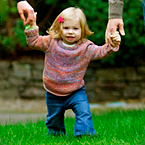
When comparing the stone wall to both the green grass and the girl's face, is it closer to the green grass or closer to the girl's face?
the green grass

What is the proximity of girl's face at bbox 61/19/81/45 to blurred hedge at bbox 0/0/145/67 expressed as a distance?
3.02 meters

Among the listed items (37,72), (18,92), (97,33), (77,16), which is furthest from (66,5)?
(77,16)

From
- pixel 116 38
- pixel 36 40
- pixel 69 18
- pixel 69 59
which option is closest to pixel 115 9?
pixel 116 38

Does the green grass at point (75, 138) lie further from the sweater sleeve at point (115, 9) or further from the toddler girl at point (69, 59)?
the sweater sleeve at point (115, 9)

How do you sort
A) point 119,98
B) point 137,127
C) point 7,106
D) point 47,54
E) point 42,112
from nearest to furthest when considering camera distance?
point 47,54, point 137,127, point 42,112, point 7,106, point 119,98

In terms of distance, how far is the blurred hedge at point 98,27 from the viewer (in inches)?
Result: 217

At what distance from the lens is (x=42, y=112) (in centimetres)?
543

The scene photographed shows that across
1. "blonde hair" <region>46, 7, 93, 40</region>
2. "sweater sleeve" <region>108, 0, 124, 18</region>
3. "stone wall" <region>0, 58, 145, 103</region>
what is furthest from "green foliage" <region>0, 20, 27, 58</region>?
"sweater sleeve" <region>108, 0, 124, 18</region>

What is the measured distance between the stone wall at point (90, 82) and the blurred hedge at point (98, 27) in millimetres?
208

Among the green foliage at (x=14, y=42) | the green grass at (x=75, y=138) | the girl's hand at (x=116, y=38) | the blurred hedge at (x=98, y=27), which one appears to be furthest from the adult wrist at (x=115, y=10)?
the green foliage at (x=14, y=42)

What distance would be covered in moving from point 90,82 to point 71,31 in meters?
3.93

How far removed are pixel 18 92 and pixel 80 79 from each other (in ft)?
12.7

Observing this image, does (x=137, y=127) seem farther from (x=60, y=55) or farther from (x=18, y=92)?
(x=18, y=92)

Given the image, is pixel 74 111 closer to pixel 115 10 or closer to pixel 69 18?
pixel 69 18
